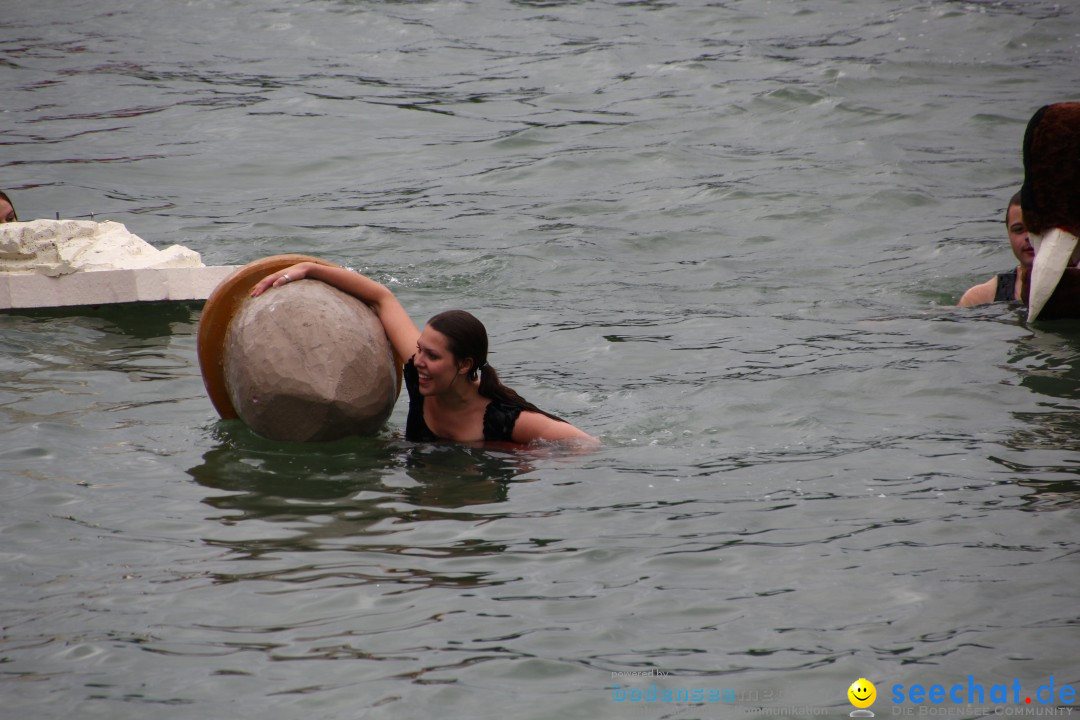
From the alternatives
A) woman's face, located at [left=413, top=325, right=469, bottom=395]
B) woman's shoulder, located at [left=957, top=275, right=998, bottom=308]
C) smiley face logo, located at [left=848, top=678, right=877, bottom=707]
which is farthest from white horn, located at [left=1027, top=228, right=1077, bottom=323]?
smiley face logo, located at [left=848, top=678, right=877, bottom=707]

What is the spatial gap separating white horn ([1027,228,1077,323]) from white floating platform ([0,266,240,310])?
6894 millimetres

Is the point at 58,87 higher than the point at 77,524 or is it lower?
higher

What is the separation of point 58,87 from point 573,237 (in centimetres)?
1052

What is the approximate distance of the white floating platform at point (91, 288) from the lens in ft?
34.5

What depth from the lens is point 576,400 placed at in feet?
30.4

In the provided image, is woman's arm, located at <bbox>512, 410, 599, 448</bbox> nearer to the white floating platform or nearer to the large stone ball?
the large stone ball

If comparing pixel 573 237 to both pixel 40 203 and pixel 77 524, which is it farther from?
pixel 77 524

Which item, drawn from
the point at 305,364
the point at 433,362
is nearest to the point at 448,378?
the point at 433,362

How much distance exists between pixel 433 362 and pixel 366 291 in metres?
0.68

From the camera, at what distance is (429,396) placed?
797cm

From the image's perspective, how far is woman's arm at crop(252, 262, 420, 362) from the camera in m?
7.68

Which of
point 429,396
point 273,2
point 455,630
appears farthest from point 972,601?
point 273,2

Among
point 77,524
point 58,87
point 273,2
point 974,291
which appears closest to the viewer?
point 77,524

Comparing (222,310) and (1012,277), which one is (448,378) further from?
(1012,277)
